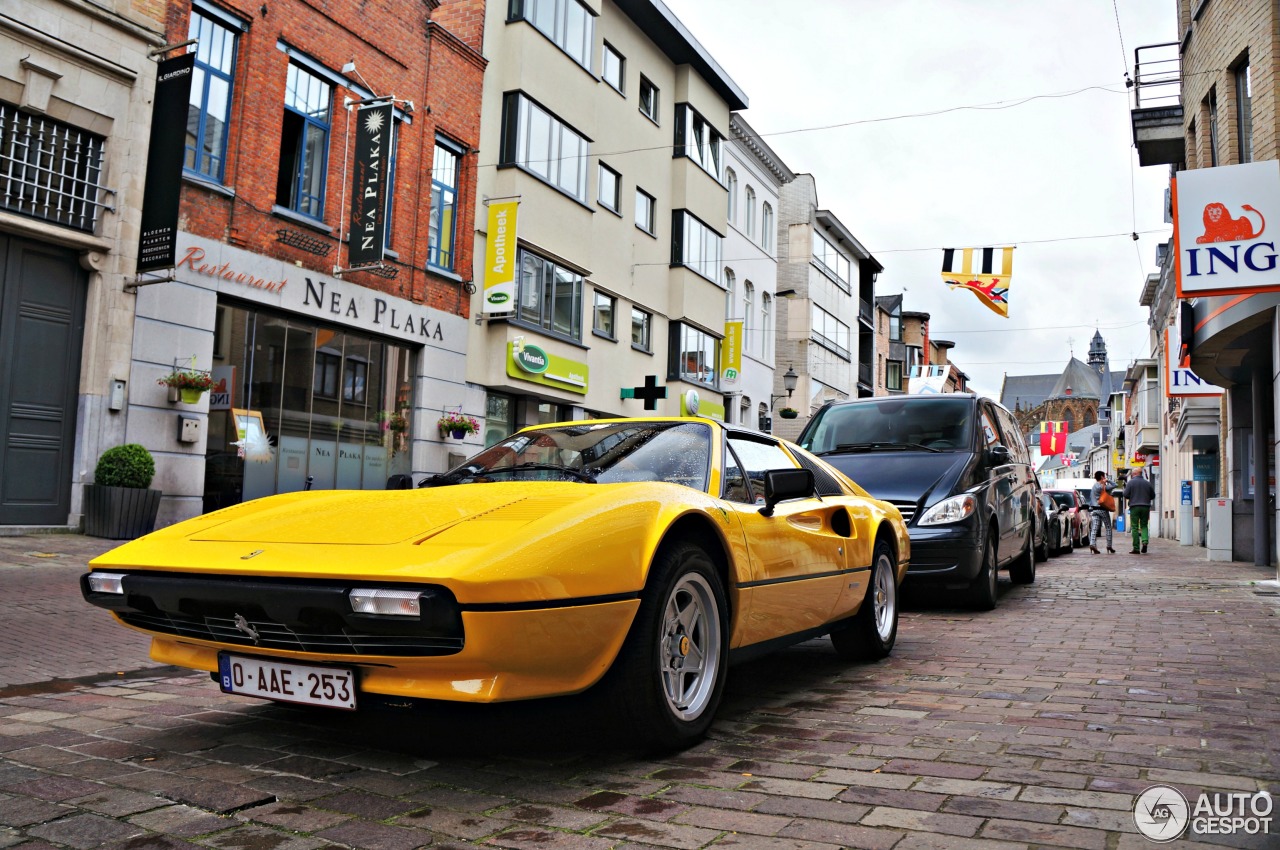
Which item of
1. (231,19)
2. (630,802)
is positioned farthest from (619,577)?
(231,19)

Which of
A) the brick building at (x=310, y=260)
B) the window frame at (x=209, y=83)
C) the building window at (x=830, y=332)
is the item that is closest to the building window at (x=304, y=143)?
the brick building at (x=310, y=260)

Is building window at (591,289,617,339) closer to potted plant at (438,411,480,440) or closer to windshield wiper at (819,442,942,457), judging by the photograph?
potted plant at (438,411,480,440)

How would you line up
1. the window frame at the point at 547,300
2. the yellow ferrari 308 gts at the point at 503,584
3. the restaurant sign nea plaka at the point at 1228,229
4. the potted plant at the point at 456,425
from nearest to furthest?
1. the yellow ferrari 308 gts at the point at 503,584
2. the restaurant sign nea plaka at the point at 1228,229
3. the potted plant at the point at 456,425
4. the window frame at the point at 547,300

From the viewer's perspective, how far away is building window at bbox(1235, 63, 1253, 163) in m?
14.4

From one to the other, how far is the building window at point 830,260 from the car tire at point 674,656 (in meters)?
40.6

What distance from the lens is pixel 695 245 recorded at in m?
27.1

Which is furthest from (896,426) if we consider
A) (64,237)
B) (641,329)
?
(641,329)

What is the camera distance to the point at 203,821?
9.20ft

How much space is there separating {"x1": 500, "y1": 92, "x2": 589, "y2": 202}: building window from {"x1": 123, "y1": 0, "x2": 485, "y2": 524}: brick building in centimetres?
88

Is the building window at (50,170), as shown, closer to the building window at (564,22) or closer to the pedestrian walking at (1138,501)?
the building window at (564,22)

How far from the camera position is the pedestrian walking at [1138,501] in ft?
62.7

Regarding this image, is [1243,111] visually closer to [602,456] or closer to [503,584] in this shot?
[602,456]

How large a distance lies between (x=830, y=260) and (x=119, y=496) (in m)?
39.0

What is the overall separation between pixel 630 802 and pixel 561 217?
18771mm
